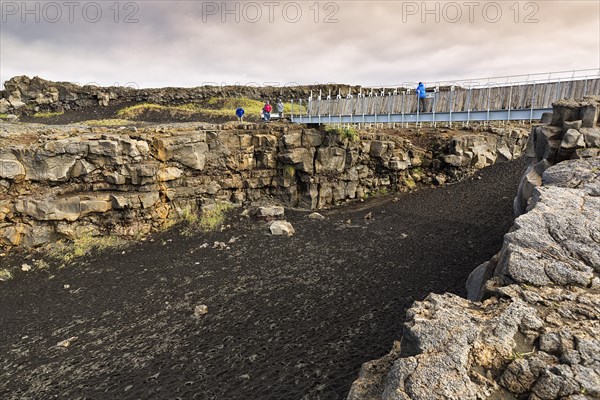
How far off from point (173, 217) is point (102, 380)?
52.9 feet

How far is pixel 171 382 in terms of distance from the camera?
12.5 meters

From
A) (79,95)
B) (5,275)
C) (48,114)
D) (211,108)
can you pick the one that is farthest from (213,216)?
(79,95)

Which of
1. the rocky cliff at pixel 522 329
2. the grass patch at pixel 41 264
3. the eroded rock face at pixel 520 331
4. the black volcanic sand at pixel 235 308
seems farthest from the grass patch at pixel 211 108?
the eroded rock face at pixel 520 331

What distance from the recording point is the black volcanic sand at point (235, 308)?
1266 centimetres

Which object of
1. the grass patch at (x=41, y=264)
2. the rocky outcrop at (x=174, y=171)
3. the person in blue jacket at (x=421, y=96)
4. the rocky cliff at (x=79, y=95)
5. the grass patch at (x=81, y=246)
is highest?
the rocky cliff at (x=79, y=95)

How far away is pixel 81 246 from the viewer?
2362 cm

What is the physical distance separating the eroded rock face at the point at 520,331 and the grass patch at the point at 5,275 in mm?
21462

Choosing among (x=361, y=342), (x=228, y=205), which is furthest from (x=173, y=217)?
(x=361, y=342)

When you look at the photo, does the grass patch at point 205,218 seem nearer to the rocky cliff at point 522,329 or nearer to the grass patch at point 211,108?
the grass patch at point 211,108

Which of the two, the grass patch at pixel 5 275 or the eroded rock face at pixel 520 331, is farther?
the grass patch at pixel 5 275

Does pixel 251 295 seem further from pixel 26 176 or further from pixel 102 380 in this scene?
pixel 26 176

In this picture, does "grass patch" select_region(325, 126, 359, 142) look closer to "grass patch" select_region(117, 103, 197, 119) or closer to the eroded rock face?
"grass patch" select_region(117, 103, 197, 119)

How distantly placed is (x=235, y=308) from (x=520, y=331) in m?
12.3

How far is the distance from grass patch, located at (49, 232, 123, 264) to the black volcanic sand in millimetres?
1216
